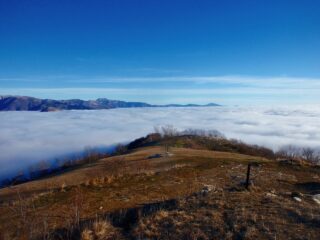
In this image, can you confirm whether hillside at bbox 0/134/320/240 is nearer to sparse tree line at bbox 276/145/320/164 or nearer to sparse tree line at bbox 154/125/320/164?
sparse tree line at bbox 276/145/320/164

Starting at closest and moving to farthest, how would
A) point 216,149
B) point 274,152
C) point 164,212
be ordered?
point 164,212, point 216,149, point 274,152

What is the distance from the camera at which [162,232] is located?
9.26m

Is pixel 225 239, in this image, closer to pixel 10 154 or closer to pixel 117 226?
pixel 117 226

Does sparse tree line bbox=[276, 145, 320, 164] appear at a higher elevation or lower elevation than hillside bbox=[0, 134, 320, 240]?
lower

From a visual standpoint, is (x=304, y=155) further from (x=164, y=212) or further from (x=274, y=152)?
(x=164, y=212)

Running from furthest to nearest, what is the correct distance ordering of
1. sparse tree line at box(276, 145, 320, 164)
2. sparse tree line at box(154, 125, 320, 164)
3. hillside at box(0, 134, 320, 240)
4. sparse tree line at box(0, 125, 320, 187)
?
1. sparse tree line at box(0, 125, 320, 187)
2. sparse tree line at box(154, 125, 320, 164)
3. sparse tree line at box(276, 145, 320, 164)
4. hillside at box(0, 134, 320, 240)

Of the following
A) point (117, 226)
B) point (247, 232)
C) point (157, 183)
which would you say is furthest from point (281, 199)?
point (157, 183)

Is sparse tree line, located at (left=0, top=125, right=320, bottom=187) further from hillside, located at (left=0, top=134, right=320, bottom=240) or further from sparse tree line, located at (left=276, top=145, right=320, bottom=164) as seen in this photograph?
hillside, located at (left=0, top=134, right=320, bottom=240)

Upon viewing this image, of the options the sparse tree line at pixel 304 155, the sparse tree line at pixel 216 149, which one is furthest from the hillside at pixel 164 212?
the sparse tree line at pixel 216 149

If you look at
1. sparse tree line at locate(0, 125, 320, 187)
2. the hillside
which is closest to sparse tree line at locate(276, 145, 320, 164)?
sparse tree line at locate(0, 125, 320, 187)

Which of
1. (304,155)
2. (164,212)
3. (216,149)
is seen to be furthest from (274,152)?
(164,212)

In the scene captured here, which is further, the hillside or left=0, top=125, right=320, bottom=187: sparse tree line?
left=0, top=125, right=320, bottom=187: sparse tree line

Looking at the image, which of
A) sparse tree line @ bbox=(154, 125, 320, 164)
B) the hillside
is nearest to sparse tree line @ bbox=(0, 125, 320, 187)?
sparse tree line @ bbox=(154, 125, 320, 164)

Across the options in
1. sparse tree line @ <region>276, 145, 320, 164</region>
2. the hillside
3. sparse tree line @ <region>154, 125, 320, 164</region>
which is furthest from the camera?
sparse tree line @ <region>154, 125, 320, 164</region>
